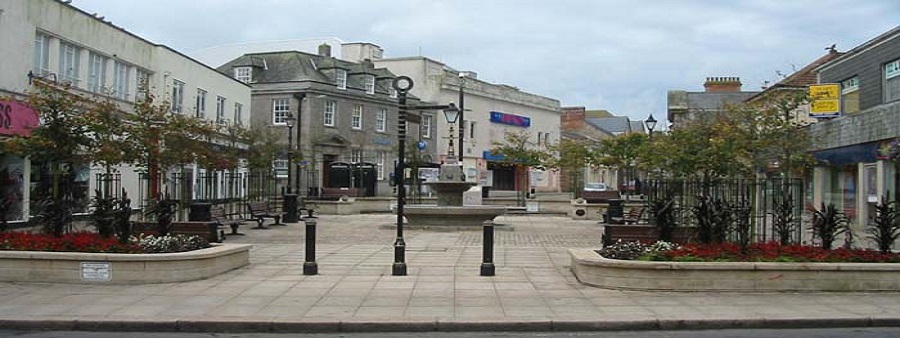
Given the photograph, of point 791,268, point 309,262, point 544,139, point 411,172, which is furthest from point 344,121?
point 791,268

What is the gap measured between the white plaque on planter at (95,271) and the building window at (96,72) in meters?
16.1

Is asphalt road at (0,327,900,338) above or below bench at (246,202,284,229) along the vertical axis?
below

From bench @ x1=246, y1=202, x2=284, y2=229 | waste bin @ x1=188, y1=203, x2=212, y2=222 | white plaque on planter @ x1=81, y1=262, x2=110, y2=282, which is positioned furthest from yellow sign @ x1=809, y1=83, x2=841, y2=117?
white plaque on planter @ x1=81, y1=262, x2=110, y2=282

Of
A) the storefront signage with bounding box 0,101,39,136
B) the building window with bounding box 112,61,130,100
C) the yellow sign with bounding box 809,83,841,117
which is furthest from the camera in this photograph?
the building window with bounding box 112,61,130,100

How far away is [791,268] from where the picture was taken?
1199cm

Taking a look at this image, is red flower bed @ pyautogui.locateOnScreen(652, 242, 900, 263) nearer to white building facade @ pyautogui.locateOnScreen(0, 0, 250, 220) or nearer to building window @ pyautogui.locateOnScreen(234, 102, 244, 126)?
white building facade @ pyautogui.locateOnScreen(0, 0, 250, 220)

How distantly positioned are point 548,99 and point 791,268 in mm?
64180

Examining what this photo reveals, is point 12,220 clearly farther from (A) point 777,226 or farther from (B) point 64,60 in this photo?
(A) point 777,226

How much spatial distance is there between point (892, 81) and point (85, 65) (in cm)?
2528

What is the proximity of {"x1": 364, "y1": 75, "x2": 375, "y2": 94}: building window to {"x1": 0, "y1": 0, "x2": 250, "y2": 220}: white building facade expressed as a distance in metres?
17.8

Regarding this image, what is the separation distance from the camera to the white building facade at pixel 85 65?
2252 cm

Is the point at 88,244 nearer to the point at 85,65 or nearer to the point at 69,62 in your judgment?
the point at 69,62

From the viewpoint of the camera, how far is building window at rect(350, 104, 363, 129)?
5400cm

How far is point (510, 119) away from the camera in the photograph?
6988 centimetres
